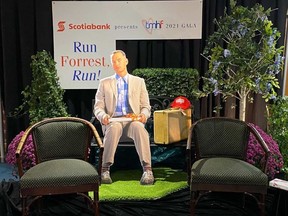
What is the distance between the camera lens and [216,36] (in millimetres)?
3543

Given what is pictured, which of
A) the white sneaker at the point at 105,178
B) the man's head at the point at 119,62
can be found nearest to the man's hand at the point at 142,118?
the man's head at the point at 119,62

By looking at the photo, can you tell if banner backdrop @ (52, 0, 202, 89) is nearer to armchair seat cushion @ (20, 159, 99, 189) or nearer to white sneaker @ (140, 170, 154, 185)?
white sneaker @ (140, 170, 154, 185)

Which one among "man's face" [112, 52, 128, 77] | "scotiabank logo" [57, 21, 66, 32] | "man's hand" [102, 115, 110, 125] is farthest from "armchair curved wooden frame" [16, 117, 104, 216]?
"scotiabank logo" [57, 21, 66, 32]

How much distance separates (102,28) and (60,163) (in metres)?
1.74

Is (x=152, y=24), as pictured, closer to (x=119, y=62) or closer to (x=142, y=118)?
(x=119, y=62)

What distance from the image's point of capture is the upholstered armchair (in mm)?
2703

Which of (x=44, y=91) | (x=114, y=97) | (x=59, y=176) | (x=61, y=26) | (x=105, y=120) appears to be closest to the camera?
(x=59, y=176)

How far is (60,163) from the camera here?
2.88 meters

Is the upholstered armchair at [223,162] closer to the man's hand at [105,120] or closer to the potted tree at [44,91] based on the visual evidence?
the man's hand at [105,120]

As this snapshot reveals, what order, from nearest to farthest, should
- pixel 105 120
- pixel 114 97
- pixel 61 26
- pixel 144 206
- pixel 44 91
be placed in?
1. pixel 144 206
2. pixel 105 120
3. pixel 114 97
4. pixel 44 91
5. pixel 61 26

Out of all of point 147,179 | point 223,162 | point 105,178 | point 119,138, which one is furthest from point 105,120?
point 223,162

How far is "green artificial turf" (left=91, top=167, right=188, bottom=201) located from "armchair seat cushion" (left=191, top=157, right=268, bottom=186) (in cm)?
58

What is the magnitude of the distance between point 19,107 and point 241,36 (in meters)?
2.47

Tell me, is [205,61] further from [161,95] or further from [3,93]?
[3,93]
